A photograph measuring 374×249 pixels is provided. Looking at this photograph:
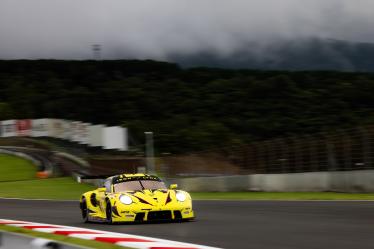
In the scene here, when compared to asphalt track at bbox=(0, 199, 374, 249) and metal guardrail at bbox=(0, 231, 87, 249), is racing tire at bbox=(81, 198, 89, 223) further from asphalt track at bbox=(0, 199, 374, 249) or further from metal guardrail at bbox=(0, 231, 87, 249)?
metal guardrail at bbox=(0, 231, 87, 249)

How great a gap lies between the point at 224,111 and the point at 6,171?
34.8m

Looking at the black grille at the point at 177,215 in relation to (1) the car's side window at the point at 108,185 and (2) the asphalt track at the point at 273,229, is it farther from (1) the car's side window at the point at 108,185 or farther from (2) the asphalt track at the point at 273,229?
(1) the car's side window at the point at 108,185

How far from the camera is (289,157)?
2669cm

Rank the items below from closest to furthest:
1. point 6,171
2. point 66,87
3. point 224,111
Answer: point 6,171 → point 224,111 → point 66,87

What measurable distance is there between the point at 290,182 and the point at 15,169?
116ft

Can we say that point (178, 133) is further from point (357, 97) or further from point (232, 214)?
point (232, 214)

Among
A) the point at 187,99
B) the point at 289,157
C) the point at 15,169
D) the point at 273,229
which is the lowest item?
the point at 273,229

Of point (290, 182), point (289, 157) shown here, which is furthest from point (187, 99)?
point (290, 182)

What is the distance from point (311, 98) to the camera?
239 ft

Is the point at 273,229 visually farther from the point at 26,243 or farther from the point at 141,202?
the point at 26,243

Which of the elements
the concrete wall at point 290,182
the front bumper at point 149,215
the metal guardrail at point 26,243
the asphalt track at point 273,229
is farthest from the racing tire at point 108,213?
the concrete wall at point 290,182

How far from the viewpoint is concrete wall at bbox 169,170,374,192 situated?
23312 millimetres

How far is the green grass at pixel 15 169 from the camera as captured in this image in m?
52.6

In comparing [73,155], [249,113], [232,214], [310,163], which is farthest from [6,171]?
[232,214]
